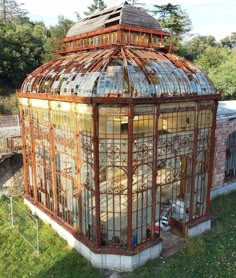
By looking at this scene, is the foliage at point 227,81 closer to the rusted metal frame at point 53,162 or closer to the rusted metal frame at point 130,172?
the rusted metal frame at point 53,162

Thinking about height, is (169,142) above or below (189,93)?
below

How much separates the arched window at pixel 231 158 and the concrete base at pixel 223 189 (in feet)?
1.58

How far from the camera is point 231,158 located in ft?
60.3

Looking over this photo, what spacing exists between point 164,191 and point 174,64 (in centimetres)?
807

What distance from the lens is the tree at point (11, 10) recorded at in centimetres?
6147

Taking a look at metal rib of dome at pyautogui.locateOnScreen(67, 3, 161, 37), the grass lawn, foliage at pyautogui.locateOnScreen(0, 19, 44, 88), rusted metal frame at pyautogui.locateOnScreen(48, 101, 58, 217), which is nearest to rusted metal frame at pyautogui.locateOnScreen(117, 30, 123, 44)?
metal rib of dome at pyautogui.locateOnScreen(67, 3, 161, 37)

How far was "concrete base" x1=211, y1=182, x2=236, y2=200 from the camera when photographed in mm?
17337

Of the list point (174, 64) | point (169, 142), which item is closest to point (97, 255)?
point (169, 142)

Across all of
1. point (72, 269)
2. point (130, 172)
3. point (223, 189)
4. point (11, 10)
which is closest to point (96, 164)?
point (130, 172)

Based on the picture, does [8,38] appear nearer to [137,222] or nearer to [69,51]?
[69,51]

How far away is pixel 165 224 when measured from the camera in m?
13.6

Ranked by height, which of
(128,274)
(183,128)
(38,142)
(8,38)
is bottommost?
(128,274)

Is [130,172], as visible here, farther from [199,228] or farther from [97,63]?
[199,228]

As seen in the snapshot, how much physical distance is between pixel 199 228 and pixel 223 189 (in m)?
5.84
